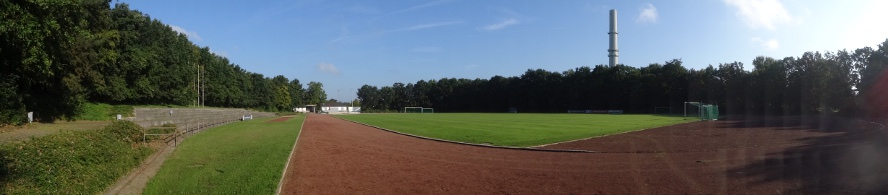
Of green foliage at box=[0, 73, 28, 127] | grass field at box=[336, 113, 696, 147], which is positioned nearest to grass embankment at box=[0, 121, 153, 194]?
green foliage at box=[0, 73, 28, 127]

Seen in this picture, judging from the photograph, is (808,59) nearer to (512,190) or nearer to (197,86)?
(512,190)

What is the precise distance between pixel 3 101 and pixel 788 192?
28.2 meters

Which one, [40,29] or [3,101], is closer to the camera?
[40,29]

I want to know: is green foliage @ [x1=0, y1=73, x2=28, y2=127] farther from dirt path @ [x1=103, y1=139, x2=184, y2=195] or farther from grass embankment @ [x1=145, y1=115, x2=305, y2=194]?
grass embankment @ [x1=145, y1=115, x2=305, y2=194]

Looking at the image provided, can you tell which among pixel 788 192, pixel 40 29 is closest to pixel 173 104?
pixel 40 29

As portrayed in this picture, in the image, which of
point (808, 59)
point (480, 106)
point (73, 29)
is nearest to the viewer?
point (73, 29)

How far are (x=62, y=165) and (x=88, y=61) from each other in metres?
29.3

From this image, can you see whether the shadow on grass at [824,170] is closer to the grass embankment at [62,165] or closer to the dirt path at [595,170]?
the dirt path at [595,170]


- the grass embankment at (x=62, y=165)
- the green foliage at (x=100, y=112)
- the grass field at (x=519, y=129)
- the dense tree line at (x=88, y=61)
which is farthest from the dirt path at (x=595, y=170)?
the green foliage at (x=100, y=112)

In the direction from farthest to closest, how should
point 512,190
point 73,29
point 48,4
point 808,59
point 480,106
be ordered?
point 480,106
point 808,59
point 73,29
point 48,4
point 512,190

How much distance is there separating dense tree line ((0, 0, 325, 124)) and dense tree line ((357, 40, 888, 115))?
67.1m

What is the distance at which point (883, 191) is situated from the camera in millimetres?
8953

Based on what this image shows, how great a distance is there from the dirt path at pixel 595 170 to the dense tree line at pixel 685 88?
179 ft

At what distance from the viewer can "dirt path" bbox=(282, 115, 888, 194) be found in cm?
1016
